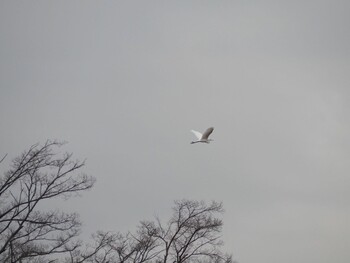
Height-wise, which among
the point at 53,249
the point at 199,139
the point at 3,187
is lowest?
the point at 53,249

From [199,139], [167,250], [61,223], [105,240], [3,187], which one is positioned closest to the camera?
[3,187]

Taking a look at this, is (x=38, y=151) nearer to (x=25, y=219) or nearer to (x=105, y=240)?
(x=25, y=219)

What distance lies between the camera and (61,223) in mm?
19781

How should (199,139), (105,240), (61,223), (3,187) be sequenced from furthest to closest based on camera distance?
1. (105,240)
2. (199,139)
3. (61,223)
4. (3,187)

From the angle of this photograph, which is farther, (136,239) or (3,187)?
(136,239)

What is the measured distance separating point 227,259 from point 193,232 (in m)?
2.90

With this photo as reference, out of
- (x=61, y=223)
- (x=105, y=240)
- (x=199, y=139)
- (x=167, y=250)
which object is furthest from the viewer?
(x=167, y=250)

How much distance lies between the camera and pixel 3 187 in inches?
722

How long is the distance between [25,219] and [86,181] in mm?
2713

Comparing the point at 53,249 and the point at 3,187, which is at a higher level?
the point at 3,187

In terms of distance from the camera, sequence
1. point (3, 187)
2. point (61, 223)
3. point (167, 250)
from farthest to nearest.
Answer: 1. point (167, 250)
2. point (61, 223)
3. point (3, 187)

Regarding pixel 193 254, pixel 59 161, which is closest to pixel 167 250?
pixel 193 254

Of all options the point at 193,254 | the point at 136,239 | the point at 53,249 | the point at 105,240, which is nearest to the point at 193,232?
the point at 193,254

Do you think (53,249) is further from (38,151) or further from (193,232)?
(193,232)
